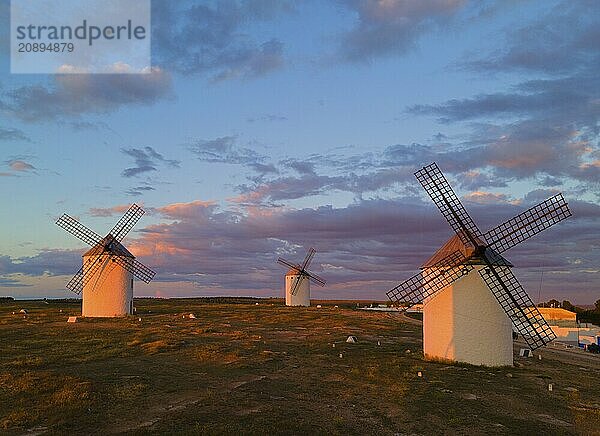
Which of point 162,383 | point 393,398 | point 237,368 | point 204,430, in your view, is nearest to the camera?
point 204,430

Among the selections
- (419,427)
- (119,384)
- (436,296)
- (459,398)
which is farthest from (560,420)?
(119,384)

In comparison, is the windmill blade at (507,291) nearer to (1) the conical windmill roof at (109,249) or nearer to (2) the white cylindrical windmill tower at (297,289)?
(1) the conical windmill roof at (109,249)

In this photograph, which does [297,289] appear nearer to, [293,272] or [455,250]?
[293,272]

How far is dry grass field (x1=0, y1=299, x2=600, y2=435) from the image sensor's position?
15422 millimetres

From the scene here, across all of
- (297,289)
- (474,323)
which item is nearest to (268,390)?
(474,323)

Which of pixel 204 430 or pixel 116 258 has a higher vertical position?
pixel 116 258

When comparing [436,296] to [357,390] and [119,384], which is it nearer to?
[357,390]

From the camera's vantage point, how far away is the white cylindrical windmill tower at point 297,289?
91812 mm

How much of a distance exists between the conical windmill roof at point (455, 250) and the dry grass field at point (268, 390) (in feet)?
17.9

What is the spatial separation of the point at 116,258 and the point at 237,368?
3150 centimetres

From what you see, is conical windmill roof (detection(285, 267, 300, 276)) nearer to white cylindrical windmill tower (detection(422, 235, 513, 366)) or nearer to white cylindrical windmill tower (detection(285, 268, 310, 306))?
white cylindrical windmill tower (detection(285, 268, 310, 306))

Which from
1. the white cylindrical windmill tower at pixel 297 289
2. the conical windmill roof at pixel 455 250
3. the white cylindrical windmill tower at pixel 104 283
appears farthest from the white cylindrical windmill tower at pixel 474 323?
the white cylindrical windmill tower at pixel 297 289

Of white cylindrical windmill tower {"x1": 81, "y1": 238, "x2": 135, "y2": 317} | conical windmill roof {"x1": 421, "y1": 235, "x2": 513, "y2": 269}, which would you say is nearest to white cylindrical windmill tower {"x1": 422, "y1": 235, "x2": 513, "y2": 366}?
conical windmill roof {"x1": 421, "y1": 235, "x2": 513, "y2": 269}

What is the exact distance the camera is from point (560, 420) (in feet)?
56.7
